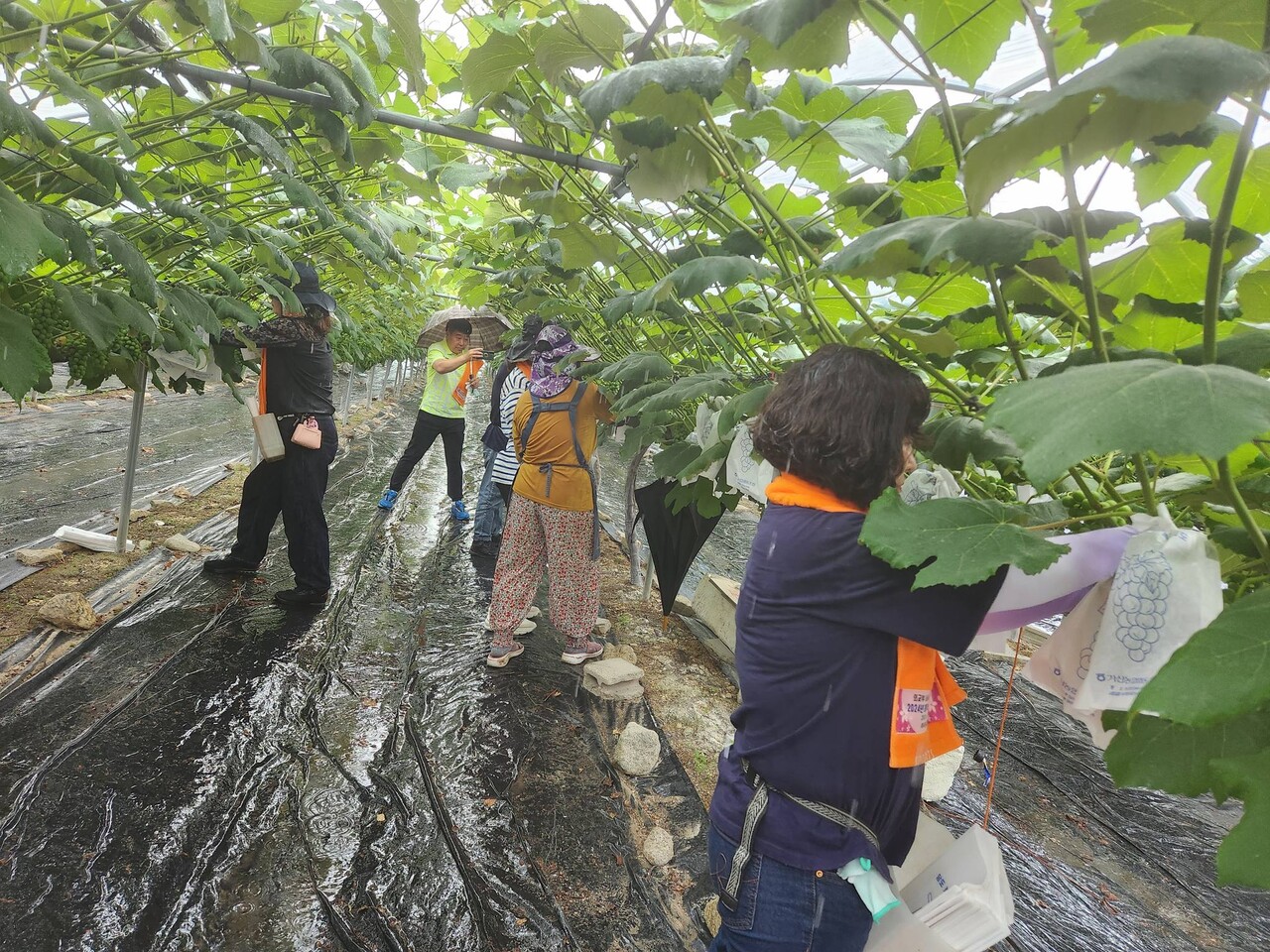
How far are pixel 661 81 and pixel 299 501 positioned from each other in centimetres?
351

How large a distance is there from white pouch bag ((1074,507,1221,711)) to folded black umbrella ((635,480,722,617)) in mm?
3057

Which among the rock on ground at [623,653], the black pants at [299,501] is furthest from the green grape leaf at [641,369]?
the black pants at [299,501]

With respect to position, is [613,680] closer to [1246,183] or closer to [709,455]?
[709,455]

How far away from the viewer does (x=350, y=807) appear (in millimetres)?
2500

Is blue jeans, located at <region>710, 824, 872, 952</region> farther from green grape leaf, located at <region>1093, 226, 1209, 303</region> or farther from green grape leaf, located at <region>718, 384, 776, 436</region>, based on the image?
green grape leaf, located at <region>1093, 226, 1209, 303</region>

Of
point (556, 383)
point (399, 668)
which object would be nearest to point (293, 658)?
point (399, 668)

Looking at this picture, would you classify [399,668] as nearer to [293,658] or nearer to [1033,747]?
[293,658]

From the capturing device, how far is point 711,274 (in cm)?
133

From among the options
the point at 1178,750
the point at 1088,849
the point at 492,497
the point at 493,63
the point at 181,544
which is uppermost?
the point at 493,63

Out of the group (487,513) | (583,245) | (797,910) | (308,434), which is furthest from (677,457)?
(487,513)

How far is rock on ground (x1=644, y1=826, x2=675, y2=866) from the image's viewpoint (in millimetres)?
2484

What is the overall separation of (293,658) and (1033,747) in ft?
11.3

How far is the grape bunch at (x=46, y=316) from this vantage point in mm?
2422

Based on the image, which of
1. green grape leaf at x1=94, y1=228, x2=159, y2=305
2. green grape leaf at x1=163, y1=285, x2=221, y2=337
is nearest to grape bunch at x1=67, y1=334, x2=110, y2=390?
green grape leaf at x1=163, y1=285, x2=221, y2=337
